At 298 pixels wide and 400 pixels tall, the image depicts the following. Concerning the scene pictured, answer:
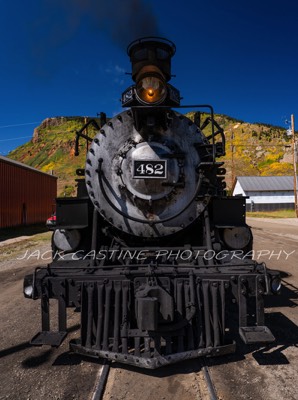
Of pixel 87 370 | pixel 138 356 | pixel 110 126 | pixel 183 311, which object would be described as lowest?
pixel 87 370

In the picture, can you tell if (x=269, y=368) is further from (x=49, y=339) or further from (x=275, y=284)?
(x=49, y=339)

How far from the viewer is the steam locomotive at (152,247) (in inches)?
136

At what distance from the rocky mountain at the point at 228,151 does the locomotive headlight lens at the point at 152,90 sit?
157ft

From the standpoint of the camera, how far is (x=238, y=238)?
183 inches

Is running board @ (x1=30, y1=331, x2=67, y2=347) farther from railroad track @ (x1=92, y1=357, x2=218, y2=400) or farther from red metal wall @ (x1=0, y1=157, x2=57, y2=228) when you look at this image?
red metal wall @ (x1=0, y1=157, x2=57, y2=228)

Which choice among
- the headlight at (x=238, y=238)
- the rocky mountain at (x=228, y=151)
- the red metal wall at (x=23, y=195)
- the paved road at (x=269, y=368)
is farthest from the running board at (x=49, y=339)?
the rocky mountain at (x=228, y=151)

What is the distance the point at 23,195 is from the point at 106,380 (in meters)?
20.4

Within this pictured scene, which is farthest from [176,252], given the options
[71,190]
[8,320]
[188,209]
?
[71,190]

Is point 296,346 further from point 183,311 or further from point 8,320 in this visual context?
point 8,320

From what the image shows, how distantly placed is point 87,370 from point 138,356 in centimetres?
65

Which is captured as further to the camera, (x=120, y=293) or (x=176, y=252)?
(x=176, y=252)

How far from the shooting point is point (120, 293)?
357 cm

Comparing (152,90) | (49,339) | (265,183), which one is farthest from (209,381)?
(265,183)

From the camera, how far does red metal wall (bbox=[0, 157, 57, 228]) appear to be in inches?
758
